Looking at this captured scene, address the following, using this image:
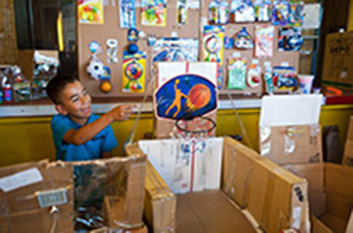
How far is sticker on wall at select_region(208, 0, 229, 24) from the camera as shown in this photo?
1914 millimetres

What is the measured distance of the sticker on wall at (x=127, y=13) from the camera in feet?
5.86

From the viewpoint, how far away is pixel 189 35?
190cm

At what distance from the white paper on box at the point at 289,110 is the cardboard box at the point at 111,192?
77 cm


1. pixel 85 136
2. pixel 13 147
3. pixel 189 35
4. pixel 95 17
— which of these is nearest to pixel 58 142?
pixel 85 136

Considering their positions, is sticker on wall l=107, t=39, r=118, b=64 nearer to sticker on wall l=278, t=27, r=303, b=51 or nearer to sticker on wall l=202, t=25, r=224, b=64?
sticker on wall l=202, t=25, r=224, b=64

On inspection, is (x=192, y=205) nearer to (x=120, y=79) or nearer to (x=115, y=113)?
(x=115, y=113)

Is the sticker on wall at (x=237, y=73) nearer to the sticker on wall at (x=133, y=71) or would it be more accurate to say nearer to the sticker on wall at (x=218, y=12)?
the sticker on wall at (x=218, y=12)

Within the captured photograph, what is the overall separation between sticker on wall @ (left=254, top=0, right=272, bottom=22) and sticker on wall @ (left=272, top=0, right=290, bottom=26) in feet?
0.16

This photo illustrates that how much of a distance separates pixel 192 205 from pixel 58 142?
600 millimetres

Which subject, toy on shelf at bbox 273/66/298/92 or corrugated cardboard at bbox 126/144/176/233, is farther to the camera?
toy on shelf at bbox 273/66/298/92

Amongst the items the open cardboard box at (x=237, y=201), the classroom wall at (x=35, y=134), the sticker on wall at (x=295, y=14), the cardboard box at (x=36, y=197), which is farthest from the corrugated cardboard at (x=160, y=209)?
the sticker on wall at (x=295, y=14)

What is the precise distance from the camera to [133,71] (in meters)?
1.86

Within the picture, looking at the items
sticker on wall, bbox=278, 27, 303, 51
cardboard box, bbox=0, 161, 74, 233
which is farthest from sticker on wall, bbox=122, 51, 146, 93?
cardboard box, bbox=0, 161, 74, 233

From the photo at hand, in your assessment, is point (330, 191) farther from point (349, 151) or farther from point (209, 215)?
point (209, 215)
